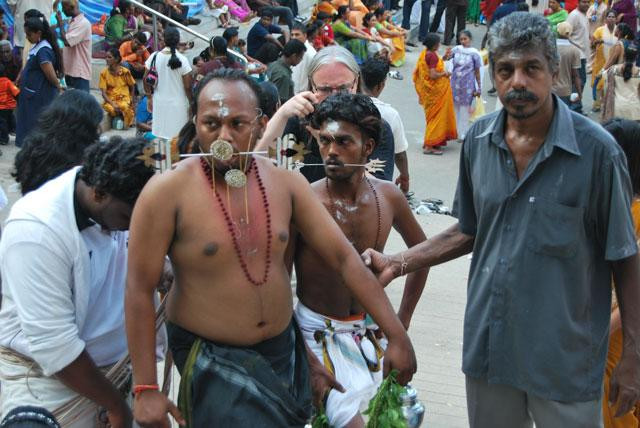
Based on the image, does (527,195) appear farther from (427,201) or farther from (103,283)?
(427,201)

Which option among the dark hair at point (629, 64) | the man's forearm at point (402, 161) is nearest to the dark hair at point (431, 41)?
the dark hair at point (629, 64)

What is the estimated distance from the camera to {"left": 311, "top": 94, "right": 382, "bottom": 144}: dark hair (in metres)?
3.91

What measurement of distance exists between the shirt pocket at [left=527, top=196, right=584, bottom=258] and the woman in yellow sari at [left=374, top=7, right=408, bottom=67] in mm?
16977

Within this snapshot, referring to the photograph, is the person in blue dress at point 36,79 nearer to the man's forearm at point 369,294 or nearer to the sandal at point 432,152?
the sandal at point 432,152

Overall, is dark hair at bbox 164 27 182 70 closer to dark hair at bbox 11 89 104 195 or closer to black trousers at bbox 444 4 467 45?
dark hair at bbox 11 89 104 195

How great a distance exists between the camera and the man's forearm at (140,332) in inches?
117

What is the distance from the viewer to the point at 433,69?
13.7 meters

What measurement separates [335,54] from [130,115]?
27.6 ft

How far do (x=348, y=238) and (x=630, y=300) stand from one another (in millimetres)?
1258

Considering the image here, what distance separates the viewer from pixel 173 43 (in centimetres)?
1103

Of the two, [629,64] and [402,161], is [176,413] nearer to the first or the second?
[402,161]

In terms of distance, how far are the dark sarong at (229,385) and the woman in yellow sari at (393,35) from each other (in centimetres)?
1717

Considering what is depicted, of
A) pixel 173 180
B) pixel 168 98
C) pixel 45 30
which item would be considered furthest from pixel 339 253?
pixel 168 98

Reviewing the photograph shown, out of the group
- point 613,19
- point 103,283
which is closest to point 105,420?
point 103,283
